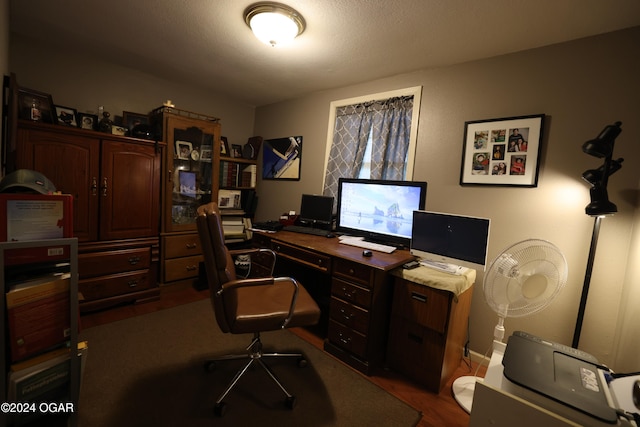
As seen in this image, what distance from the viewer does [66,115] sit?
246cm

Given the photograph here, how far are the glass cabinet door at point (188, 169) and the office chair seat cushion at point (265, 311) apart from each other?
163 cm

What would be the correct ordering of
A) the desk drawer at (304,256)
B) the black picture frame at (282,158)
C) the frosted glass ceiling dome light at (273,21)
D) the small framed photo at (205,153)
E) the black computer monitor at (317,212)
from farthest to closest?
the black picture frame at (282,158) < the small framed photo at (205,153) < the black computer monitor at (317,212) < the desk drawer at (304,256) < the frosted glass ceiling dome light at (273,21)

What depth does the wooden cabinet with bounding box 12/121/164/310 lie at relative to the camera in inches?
84.1

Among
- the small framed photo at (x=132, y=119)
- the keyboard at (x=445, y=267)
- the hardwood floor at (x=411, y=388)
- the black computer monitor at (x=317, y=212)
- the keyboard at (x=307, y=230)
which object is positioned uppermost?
the small framed photo at (x=132, y=119)

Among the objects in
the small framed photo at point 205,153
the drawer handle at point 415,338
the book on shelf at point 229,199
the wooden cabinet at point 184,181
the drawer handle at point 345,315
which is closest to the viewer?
→ the drawer handle at point 415,338

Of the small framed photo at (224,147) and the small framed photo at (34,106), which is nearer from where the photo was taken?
the small framed photo at (34,106)

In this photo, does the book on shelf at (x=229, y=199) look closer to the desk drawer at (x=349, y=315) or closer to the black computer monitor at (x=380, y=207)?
the black computer monitor at (x=380, y=207)

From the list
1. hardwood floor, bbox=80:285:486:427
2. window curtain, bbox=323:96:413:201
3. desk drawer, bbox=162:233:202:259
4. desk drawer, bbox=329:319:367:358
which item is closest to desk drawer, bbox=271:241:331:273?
desk drawer, bbox=329:319:367:358

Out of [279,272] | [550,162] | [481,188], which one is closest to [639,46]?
[550,162]

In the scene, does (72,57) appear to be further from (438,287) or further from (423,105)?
(438,287)

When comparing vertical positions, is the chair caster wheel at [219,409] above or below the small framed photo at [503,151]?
below

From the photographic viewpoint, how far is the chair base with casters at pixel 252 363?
1455 millimetres

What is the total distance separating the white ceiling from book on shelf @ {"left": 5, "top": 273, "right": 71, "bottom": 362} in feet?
5.54

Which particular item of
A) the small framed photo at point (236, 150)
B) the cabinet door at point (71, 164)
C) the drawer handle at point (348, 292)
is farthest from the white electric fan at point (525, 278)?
the small framed photo at point (236, 150)
